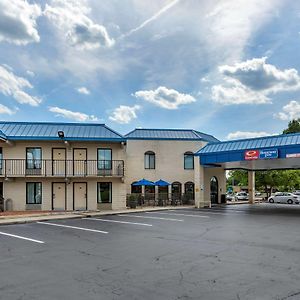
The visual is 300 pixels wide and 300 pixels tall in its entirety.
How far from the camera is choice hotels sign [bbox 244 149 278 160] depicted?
24.0 meters

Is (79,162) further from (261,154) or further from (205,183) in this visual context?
(205,183)

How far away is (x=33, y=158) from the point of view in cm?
2569

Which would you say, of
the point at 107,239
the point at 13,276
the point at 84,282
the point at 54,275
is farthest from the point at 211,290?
the point at 107,239

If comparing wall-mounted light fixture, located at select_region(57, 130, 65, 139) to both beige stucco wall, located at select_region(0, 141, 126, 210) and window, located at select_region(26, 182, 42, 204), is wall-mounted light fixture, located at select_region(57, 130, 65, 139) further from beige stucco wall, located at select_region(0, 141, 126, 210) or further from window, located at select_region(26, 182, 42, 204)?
window, located at select_region(26, 182, 42, 204)

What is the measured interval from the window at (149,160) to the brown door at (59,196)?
10.1m

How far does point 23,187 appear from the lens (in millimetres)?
25234

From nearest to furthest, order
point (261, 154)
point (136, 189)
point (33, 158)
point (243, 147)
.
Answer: point (261, 154)
point (33, 158)
point (243, 147)
point (136, 189)

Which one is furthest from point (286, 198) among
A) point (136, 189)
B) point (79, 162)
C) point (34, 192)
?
point (34, 192)

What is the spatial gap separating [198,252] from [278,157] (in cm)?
1618

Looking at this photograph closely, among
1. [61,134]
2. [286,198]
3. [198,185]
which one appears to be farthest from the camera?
[286,198]

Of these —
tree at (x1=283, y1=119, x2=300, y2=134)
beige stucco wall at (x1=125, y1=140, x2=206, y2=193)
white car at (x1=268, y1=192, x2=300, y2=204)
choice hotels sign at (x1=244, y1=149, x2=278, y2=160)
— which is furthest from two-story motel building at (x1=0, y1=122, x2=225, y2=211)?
tree at (x1=283, y1=119, x2=300, y2=134)

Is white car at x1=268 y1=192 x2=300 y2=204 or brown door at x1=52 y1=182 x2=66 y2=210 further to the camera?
white car at x1=268 y1=192 x2=300 y2=204

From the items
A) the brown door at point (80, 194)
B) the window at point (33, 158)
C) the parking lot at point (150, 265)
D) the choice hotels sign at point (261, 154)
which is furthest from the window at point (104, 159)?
the parking lot at point (150, 265)

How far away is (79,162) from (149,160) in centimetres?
937
